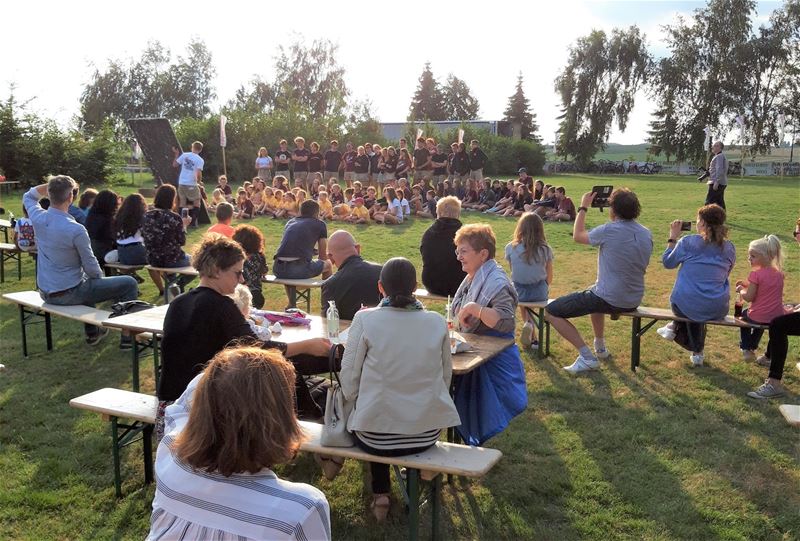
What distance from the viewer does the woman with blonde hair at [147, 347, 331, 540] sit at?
1749 mm

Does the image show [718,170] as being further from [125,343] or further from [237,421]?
[237,421]

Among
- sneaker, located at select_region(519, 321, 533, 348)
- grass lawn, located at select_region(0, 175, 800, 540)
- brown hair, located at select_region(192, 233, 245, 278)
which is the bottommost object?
grass lawn, located at select_region(0, 175, 800, 540)

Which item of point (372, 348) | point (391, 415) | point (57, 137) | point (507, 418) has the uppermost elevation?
point (57, 137)

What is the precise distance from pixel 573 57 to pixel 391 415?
48634 mm

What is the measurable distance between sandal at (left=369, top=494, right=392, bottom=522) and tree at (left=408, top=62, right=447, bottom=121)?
59.0 metres

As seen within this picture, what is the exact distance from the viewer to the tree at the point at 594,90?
4662 cm

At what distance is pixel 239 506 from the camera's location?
177cm

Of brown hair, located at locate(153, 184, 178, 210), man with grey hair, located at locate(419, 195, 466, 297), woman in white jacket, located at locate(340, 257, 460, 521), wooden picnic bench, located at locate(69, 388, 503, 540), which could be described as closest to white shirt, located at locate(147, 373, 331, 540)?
wooden picnic bench, located at locate(69, 388, 503, 540)

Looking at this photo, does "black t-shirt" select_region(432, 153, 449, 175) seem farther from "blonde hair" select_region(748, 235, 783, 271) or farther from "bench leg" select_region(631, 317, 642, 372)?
"blonde hair" select_region(748, 235, 783, 271)

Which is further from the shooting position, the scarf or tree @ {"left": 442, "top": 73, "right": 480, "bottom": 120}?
tree @ {"left": 442, "top": 73, "right": 480, "bottom": 120}

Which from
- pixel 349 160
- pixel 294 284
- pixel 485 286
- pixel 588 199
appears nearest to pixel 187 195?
pixel 349 160

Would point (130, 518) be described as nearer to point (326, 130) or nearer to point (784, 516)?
point (784, 516)

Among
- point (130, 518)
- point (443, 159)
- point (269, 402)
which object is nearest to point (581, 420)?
point (130, 518)

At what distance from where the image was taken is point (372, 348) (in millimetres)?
3062
